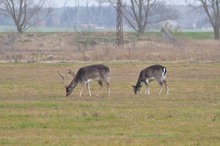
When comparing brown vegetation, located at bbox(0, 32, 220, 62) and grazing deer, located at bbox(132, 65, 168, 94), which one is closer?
grazing deer, located at bbox(132, 65, 168, 94)

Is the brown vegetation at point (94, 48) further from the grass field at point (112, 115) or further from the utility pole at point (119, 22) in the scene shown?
the grass field at point (112, 115)

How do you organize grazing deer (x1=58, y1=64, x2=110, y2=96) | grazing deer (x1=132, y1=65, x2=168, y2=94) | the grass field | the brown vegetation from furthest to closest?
the brown vegetation, grazing deer (x1=132, y1=65, x2=168, y2=94), grazing deer (x1=58, y1=64, x2=110, y2=96), the grass field

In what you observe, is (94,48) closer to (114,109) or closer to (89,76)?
(89,76)

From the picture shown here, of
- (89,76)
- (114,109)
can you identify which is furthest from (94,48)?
(114,109)

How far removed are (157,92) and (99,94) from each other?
2.68 metres

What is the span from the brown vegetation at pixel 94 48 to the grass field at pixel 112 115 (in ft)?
66.1

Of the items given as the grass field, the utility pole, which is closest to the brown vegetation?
the utility pole

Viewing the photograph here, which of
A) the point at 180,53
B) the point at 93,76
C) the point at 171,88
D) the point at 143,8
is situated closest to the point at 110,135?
the point at 93,76

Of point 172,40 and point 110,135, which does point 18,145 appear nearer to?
point 110,135

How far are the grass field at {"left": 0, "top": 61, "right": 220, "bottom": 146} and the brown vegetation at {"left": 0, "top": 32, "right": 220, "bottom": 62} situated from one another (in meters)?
20.1

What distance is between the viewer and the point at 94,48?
227 feet

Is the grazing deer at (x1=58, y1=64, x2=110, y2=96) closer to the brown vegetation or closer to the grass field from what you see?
the grass field

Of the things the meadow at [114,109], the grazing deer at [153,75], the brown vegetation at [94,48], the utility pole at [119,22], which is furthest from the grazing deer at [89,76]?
the utility pole at [119,22]

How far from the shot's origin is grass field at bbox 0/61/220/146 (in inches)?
690
